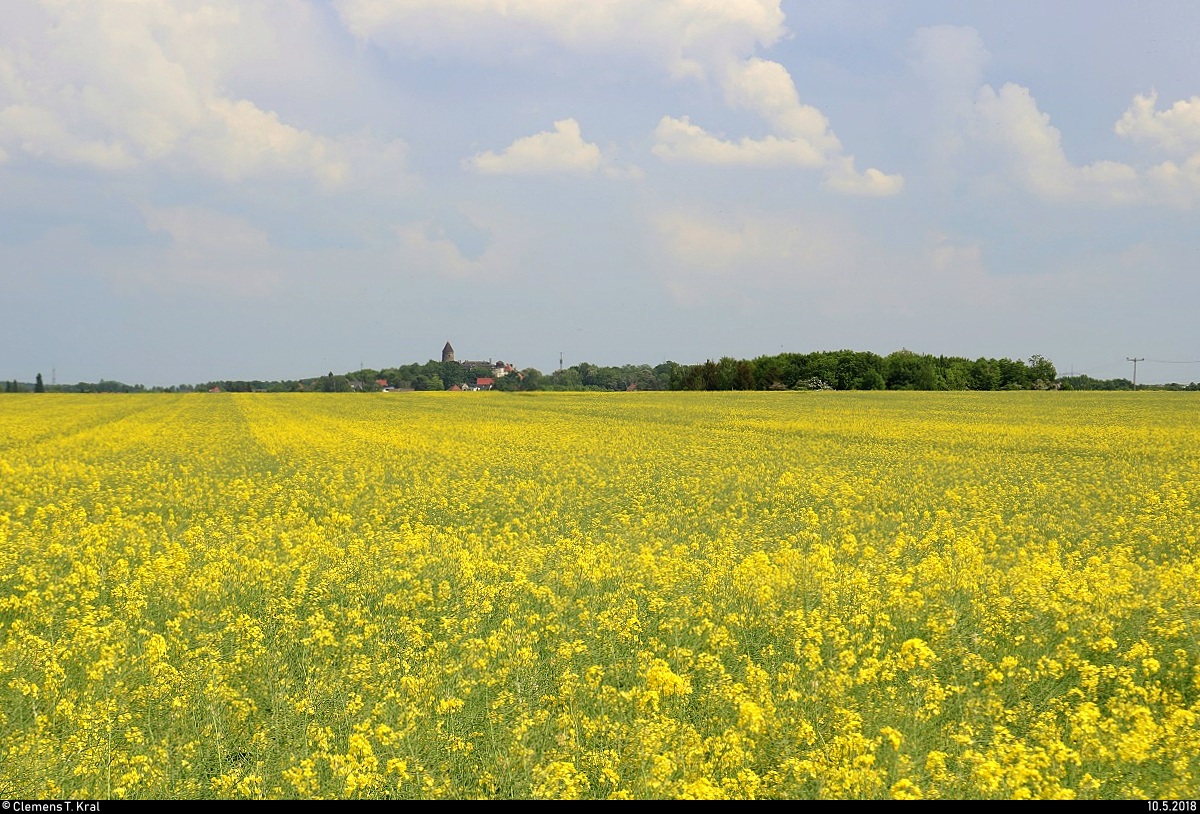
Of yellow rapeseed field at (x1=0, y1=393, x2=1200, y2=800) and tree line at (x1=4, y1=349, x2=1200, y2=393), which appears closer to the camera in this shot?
yellow rapeseed field at (x1=0, y1=393, x2=1200, y2=800)

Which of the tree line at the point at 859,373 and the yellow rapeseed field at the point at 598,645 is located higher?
the tree line at the point at 859,373

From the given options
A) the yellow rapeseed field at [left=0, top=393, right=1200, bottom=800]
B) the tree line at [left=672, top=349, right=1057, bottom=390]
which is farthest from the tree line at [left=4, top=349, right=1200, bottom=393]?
the yellow rapeseed field at [left=0, top=393, right=1200, bottom=800]

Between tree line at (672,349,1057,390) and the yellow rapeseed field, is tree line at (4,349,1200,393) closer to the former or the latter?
tree line at (672,349,1057,390)

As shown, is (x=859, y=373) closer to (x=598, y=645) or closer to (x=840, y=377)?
(x=840, y=377)


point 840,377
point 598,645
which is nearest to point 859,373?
point 840,377

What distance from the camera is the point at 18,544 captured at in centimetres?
984

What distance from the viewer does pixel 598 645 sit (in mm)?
6770

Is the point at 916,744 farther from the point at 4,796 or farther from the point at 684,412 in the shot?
the point at 684,412

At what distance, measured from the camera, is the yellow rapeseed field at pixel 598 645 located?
4.71 meters

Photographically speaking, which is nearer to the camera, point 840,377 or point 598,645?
point 598,645

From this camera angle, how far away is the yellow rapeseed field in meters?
4.71

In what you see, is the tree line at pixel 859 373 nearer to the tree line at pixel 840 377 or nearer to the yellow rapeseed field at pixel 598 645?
the tree line at pixel 840 377

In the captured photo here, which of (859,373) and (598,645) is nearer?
(598,645)

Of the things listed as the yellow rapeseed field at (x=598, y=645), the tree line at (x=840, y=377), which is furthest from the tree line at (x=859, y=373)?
the yellow rapeseed field at (x=598, y=645)
